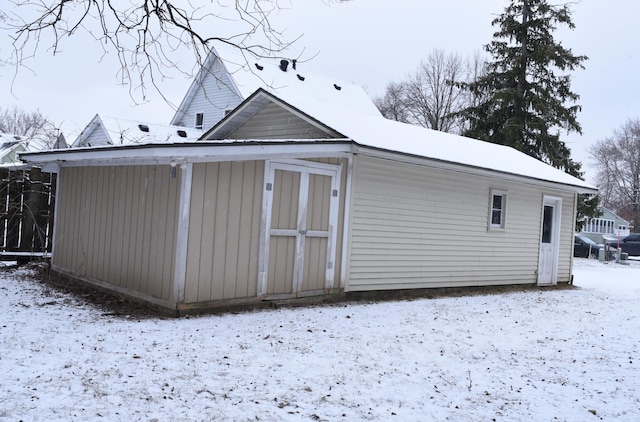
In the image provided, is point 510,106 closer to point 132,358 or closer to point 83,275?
point 83,275

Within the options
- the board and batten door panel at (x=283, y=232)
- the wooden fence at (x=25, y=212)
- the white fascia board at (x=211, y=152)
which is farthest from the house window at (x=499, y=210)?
the wooden fence at (x=25, y=212)

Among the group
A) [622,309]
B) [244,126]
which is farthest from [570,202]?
[244,126]

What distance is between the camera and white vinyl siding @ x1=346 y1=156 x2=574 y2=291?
955cm

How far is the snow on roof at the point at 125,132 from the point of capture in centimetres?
2223

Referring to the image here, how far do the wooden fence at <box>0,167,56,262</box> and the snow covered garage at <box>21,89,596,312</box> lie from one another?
38.0 inches

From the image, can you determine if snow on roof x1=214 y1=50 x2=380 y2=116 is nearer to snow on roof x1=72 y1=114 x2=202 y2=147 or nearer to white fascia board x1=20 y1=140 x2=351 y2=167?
snow on roof x1=72 y1=114 x2=202 y2=147

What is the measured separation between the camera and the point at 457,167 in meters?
10.5

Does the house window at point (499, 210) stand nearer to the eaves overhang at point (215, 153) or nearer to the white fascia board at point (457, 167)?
the white fascia board at point (457, 167)

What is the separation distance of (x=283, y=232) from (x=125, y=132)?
16.0 metres

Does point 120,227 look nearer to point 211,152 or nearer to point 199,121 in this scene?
point 211,152

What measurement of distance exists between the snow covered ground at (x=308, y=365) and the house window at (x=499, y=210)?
372cm

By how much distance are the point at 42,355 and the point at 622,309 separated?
961 cm

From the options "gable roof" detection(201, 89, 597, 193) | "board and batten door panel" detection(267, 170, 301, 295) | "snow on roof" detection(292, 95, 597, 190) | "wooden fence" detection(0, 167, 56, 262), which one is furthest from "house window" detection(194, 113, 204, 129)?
"board and batten door panel" detection(267, 170, 301, 295)

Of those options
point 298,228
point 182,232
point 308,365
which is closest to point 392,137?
point 298,228
